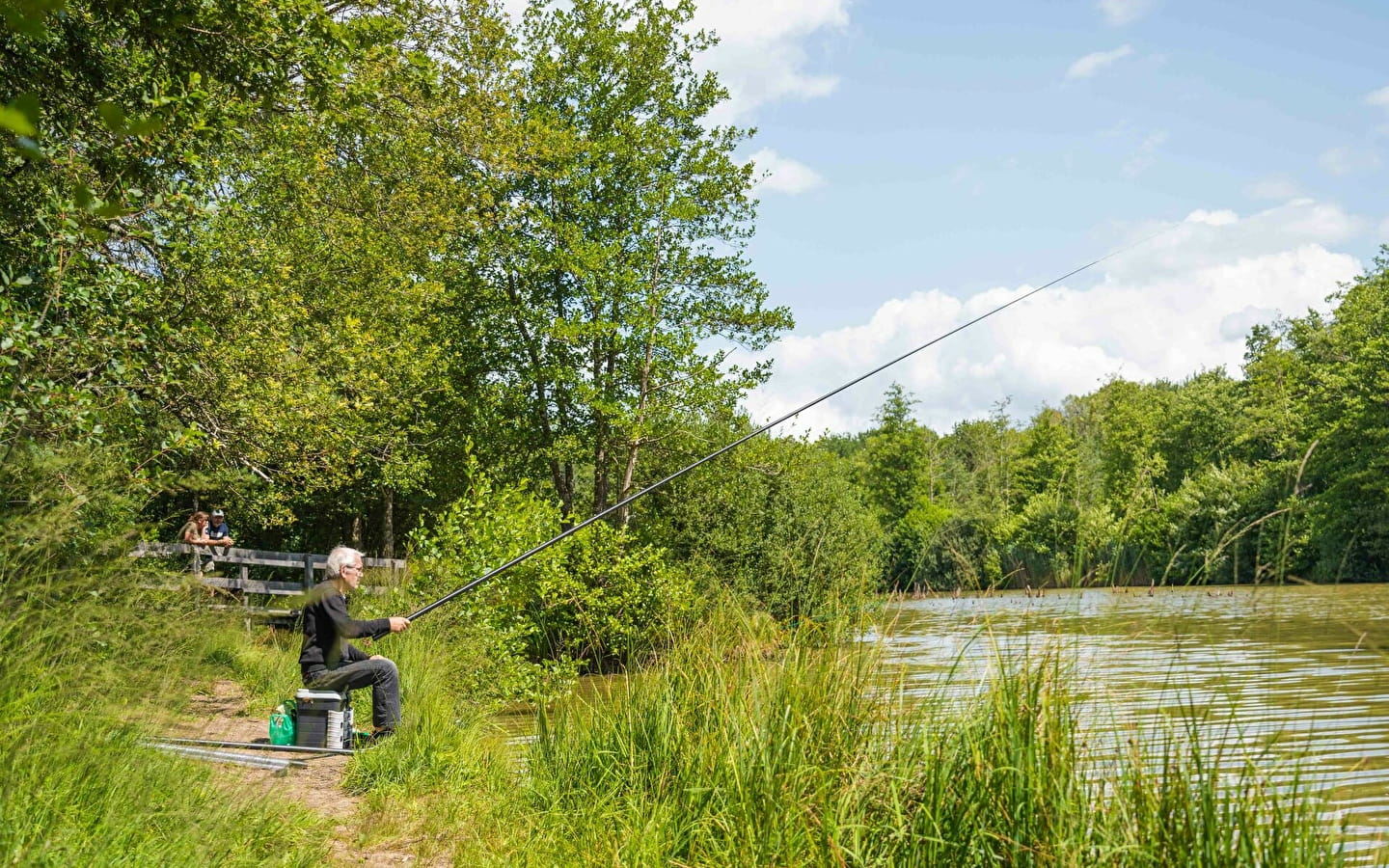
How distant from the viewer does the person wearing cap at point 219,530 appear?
14.9 metres

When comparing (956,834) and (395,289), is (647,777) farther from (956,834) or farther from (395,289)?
(395,289)

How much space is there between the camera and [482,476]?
527 inches

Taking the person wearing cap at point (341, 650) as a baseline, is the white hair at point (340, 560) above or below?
above

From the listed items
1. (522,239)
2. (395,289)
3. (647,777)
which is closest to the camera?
(647,777)

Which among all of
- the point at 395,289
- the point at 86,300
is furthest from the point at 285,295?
the point at 86,300

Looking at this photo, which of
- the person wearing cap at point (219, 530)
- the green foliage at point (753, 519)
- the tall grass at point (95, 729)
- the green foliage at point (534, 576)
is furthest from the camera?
the green foliage at point (753, 519)

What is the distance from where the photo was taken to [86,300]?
6945 mm

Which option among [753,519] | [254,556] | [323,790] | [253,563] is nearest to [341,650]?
[323,790]

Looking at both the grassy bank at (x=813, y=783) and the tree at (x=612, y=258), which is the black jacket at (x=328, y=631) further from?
the tree at (x=612, y=258)

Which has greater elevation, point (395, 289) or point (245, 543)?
point (395, 289)

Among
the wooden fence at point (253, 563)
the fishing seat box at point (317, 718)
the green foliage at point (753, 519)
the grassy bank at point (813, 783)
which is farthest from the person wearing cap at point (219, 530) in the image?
the grassy bank at point (813, 783)

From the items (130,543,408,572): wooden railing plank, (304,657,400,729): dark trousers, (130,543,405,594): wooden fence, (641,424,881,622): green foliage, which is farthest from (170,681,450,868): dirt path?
(641,424,881,622): green foliage

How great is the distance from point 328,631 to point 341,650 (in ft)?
0.52

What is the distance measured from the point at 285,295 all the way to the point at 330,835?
30.7 feet
